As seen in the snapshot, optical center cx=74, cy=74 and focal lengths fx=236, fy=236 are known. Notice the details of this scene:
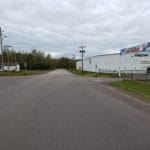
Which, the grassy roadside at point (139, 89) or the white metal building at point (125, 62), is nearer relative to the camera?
the grassy roadside at point (139, 89)

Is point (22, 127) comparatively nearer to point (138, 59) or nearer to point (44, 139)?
point (44, 139)

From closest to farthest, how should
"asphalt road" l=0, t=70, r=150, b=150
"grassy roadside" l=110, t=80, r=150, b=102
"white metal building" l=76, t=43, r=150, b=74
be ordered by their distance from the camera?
1. "asphalt road" l=0, t=70, r=150, b=150
2. "grassy roadside" l=110, t=80, r=150, b=102
3. "white metal building" l=76, t=43, r=150, b=74

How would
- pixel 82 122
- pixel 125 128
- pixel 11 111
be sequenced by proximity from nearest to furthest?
pixel 125 128 < pixel 82 122 < pixel 11 111

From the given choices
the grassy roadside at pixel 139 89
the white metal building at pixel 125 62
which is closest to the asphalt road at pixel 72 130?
the grassy roadside at pixel 139 89

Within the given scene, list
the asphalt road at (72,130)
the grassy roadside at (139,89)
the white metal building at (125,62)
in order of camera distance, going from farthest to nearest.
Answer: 1. the white metal building at (125,62)
2. the grassy roadside at (139,89)
3. the asphalt road at (72,130)

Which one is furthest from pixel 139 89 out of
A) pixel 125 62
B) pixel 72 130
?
pixel 125 62

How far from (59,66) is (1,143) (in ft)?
587

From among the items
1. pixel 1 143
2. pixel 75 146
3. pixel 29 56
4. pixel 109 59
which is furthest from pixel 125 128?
pixel 29 56

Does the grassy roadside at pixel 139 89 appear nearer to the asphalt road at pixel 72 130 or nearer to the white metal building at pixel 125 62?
the asphalt road at pixel 72 130

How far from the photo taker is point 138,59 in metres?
57.4

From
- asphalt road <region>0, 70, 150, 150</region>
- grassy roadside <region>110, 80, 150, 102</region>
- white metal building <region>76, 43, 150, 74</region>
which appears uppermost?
white metal building <region>76, 43, 150, 74</region>

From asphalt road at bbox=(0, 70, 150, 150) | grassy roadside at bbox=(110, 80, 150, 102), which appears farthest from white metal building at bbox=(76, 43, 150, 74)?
asphalt road at bbox=(0, 70, 150, 150)

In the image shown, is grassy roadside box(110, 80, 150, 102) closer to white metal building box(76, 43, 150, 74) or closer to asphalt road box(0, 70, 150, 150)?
asphalt road box(0, 70, 150, 150)

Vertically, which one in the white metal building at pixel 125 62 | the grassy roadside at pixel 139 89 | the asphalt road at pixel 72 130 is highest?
the white metal building at pixel 125 62
